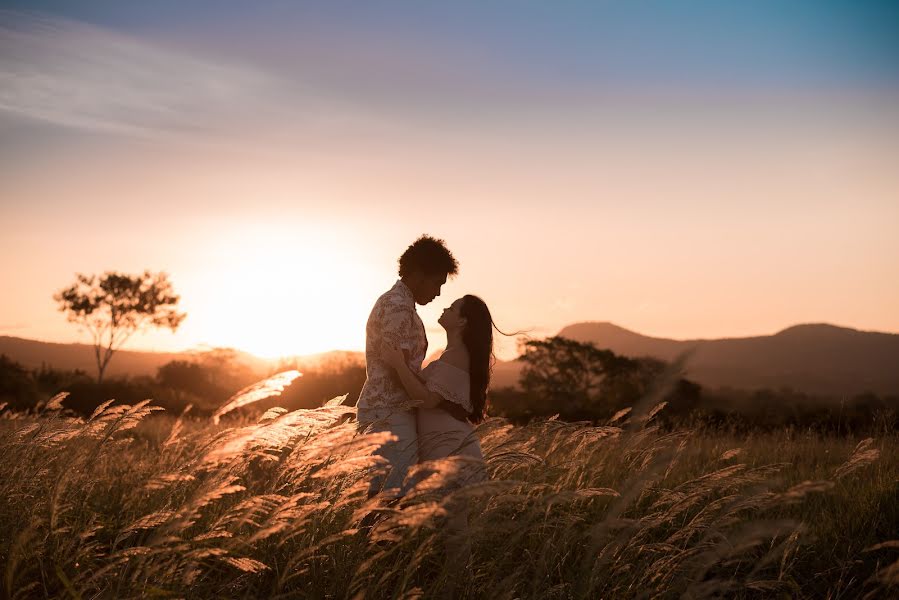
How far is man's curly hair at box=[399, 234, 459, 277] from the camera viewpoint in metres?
5.88

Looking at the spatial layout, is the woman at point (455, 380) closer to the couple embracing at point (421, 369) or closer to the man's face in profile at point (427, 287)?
the couple embracing at point (421, 369)

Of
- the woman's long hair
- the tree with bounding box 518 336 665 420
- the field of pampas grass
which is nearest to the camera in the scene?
the field of pampas grass

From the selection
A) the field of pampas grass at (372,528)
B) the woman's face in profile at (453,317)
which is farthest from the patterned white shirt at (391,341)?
the field of pampas grass at (372,528)

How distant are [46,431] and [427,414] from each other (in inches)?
109

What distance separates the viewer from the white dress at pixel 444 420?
17.4ft

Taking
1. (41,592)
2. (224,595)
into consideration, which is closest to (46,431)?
(41,592)

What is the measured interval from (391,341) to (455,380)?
618 mm

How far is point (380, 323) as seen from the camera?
5.59 m

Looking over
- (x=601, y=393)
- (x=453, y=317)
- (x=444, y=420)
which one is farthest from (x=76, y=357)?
(x=444, y=420)

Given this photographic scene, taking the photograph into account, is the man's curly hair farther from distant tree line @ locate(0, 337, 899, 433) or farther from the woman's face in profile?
distant tree line @ locate(0, 337, 899, 433)

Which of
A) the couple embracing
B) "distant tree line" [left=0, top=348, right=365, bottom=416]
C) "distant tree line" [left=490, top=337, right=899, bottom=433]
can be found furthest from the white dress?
"distant tree line" [left=490, top=337, right=899, bottom=433]

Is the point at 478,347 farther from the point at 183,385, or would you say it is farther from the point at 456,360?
the point at 183,385

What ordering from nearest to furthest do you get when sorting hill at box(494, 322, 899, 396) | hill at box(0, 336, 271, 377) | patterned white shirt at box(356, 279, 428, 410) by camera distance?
patterned white shirt at box(356, 279, 428, 410) < hill at box(0, 336, 271, 377) < hill at box(494, 322, 899, 396)

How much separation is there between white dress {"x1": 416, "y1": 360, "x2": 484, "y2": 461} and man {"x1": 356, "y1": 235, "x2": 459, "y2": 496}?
9 cm
